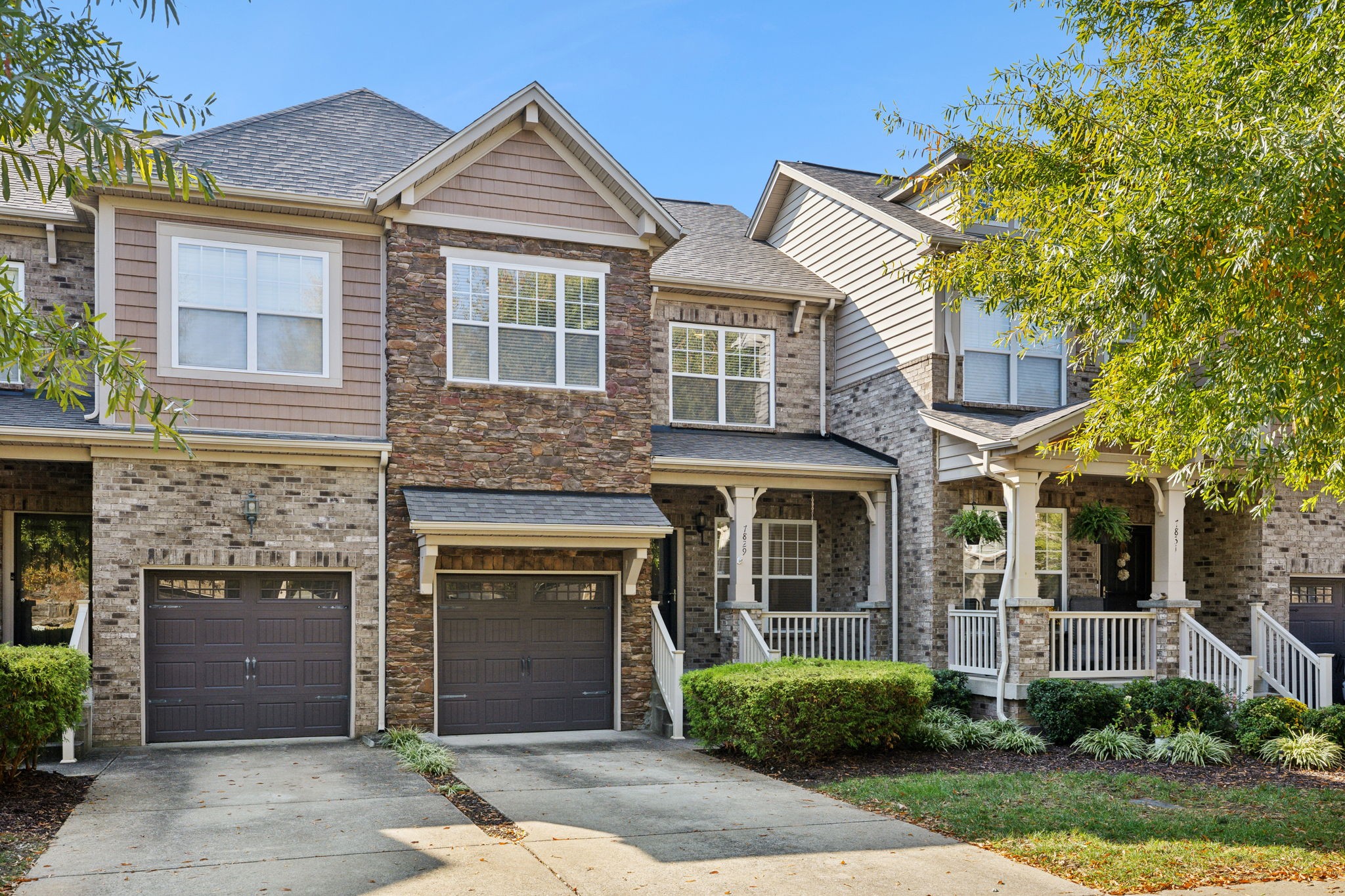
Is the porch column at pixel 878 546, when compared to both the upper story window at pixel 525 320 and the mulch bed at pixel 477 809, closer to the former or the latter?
the upper story window at pixel 525 320

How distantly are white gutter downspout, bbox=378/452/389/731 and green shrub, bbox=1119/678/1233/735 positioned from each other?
29.2ft

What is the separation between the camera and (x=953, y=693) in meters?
14.7

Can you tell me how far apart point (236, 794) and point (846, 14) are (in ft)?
41.0

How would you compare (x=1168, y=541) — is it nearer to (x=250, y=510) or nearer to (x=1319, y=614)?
(x=1319, y=614)

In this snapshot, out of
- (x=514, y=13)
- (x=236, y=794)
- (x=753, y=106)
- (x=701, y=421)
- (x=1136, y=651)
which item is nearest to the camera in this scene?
(x=236, y=794)

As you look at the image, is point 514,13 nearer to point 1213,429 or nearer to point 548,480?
point 548,480

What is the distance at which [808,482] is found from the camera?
52.4 feet

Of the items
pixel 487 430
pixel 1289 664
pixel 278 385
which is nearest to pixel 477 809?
pixel 487 430

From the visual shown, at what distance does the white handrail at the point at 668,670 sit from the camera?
1400 cm

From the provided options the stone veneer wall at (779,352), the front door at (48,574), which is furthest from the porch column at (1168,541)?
the front door at (48,574)

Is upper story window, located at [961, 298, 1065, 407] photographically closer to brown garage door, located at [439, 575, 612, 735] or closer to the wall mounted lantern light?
brown garage door, located at [439, 575, 612, 735]

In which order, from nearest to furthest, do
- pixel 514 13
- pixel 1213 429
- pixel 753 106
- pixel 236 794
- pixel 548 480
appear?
pixel 1213 429 < pixel 236 794 < pixel 514 13 < pixel 548 480 < pixel 753 106

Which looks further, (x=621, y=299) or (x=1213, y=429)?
(x=621, y=299)

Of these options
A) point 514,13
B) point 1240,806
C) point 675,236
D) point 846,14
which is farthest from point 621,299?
point 1240,806
